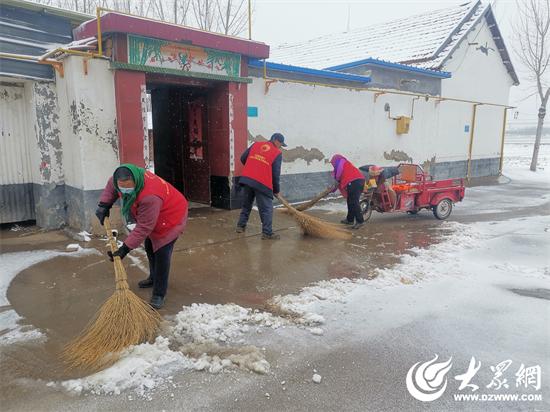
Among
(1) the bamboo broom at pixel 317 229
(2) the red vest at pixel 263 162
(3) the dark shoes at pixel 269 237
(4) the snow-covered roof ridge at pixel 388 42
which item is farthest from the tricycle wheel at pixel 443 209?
(4) the snow-covered roof ridge at pixel 388 42

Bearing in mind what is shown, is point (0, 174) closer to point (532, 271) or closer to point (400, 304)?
point (400, 304)

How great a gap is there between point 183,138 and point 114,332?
258 inches

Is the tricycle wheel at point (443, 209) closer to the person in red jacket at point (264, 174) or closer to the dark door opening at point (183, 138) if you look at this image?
the person in red jacket at point (264, 174)

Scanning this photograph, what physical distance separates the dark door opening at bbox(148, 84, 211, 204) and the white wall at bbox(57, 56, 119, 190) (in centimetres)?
238

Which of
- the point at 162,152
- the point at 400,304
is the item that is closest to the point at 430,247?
the point at 400,304

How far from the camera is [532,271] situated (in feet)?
17.6

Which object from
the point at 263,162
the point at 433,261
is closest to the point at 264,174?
the point at 263,162

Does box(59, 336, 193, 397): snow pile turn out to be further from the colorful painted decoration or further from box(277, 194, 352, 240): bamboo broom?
the colorful painted decoration

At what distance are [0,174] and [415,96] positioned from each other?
34.8 feet

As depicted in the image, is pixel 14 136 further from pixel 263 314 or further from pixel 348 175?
pixel 348 175

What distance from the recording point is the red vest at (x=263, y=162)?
20.7ft

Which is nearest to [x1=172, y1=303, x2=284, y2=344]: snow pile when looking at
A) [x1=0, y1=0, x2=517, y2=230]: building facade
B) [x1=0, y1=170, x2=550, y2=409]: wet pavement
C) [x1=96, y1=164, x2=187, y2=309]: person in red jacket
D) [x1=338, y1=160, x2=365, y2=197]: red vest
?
[x1=0, y1=170, x2=550, y2=409]: wet pavement
